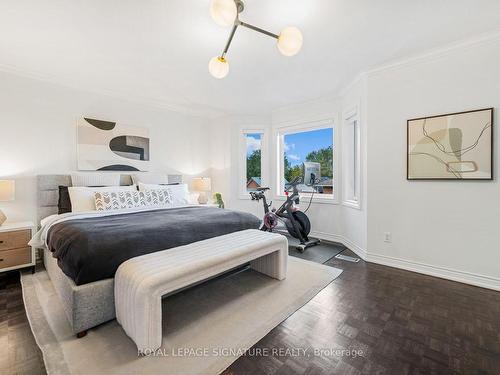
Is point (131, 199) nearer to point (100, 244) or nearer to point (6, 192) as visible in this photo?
point (6, 192)

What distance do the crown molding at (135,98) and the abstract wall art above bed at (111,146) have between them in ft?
1.49

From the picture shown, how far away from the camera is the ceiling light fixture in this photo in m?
1.51

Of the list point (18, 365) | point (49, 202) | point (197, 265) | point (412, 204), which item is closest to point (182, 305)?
point (197, 265)

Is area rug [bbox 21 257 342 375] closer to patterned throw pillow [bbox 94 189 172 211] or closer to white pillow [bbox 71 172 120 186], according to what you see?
patterned throw pillow [bbox 94 189 172 211]

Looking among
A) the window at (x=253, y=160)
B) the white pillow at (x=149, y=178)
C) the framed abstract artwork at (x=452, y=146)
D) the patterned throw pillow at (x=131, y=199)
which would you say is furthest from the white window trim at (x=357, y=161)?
the white pillow at (x=149, y=178)

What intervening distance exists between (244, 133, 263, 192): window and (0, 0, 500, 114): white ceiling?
165 centimetres

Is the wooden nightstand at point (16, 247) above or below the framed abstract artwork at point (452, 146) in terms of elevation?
below

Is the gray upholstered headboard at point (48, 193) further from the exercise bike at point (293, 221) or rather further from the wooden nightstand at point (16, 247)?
the exercise bike at point (293, 221)

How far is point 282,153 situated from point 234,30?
3.33m

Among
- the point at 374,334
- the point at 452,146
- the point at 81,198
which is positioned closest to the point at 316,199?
the point at 452,146

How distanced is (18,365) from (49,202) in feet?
7.89

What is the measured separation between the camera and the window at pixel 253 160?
5211 millimetres

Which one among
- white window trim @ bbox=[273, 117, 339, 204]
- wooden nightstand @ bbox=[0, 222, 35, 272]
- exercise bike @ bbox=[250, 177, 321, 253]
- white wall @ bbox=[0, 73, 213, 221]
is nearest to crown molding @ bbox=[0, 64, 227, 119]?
white wall @ bbox=[0, 73, 213, 221]

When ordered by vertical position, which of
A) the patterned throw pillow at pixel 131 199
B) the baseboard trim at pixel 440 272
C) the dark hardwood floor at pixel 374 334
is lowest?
the dark hardwood floor at pixel 374 334
